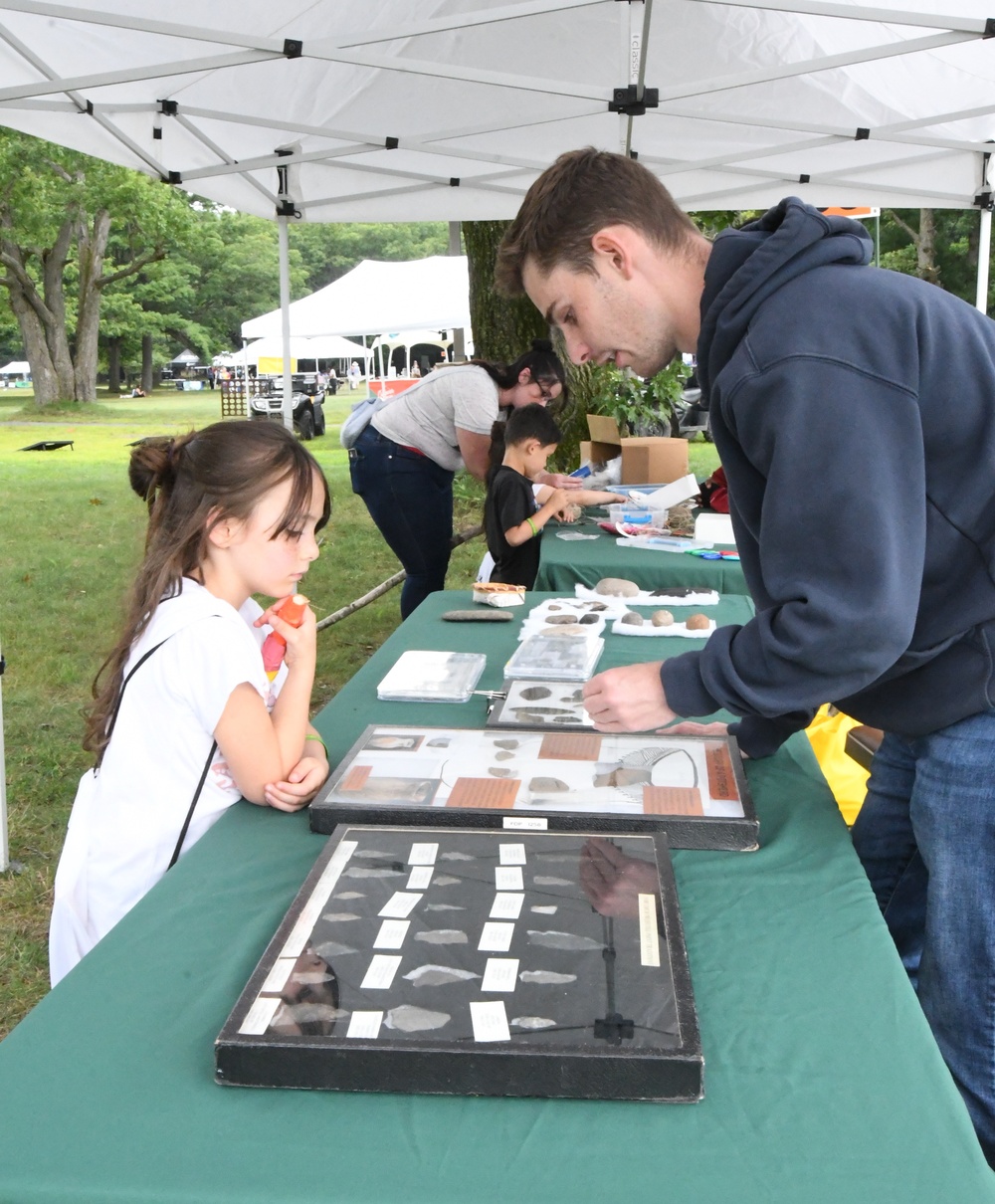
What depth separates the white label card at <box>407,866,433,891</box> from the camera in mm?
1092

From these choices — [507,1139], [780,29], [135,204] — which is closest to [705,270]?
[507,1139]

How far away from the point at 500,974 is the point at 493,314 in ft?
21.1

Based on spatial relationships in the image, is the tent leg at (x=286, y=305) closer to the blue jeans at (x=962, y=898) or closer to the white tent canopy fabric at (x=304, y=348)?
the blue jeans at (x=962, y=898)

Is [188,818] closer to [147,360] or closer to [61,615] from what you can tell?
[61,615]

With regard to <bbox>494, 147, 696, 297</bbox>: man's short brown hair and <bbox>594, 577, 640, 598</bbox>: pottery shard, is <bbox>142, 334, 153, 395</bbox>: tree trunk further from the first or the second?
<bbox>494, 147, 696, 297</bbox>: man's short brown hair

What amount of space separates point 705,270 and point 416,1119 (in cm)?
95

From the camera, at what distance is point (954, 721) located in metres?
1.34

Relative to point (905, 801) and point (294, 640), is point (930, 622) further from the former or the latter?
point (294, 640)

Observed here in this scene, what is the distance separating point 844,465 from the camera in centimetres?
109

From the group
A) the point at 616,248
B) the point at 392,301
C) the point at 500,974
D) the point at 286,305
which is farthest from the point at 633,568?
the point at 392,301

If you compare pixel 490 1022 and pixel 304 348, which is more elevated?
pixel 304 348

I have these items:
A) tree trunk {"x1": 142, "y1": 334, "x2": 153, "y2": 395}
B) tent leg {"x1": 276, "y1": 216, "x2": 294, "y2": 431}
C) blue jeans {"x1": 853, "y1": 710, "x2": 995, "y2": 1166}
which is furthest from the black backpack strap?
tree trunk {"x1": 142, "y1": 334, "x2": 153, "y2": 395}

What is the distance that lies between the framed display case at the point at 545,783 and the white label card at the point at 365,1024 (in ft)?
1.39

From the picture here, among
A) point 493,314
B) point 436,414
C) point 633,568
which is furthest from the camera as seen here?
point 493,314
